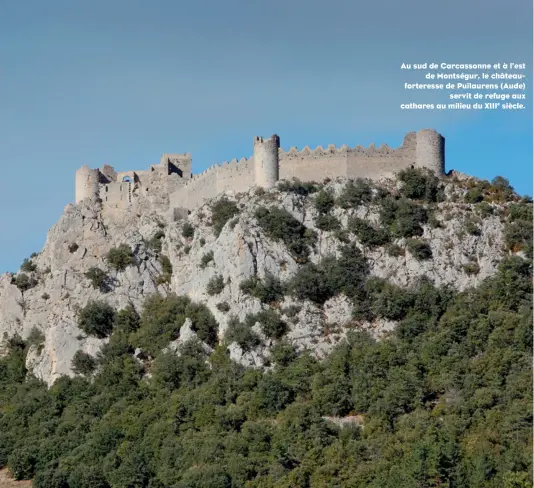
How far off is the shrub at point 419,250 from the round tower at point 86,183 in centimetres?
2227

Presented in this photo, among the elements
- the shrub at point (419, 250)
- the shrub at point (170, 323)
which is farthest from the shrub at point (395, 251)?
the shrub at point (170, 323)

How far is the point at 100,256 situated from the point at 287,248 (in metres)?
12.8

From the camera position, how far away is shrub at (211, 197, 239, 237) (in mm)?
77188

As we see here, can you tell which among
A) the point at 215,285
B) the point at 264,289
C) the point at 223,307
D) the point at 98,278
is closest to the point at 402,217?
the point at 264,289

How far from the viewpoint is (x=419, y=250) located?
7369 centimetres

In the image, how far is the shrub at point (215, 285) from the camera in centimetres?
7394

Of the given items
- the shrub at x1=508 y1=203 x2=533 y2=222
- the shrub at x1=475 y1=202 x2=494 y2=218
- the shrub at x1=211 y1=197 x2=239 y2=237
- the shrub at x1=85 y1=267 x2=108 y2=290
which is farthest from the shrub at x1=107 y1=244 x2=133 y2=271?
the shrub at x1=508 y1=203 x2=533 y2=222

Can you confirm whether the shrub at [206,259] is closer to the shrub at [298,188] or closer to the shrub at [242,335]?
the shrub at [242,335]

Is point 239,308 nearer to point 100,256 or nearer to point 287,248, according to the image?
point 287,248

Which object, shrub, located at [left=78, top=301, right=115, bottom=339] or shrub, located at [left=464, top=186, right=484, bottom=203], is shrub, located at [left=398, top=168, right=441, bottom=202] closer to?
shrub, located at [left=464, top=186, right=484, bottom=203]

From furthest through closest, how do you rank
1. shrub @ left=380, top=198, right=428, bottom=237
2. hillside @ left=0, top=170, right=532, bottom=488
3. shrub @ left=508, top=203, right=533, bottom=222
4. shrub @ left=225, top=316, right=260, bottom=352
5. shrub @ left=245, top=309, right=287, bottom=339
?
shrub @ left=508, top=203, right=533, bottom=222 → shrub @ left=380, top=198, right=428, bottom=237 → shrub @ left=245, top=309, right=287, bottom=339 → shrub @ left=225, top=316, right=260, bottom=352 → hillside @ left=0, top=170, right=532, bottom=488

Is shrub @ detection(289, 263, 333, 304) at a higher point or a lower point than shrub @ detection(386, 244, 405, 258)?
lower

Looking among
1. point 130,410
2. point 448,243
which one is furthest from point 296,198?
point 130,410

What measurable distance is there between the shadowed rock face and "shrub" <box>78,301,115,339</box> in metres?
0.38
